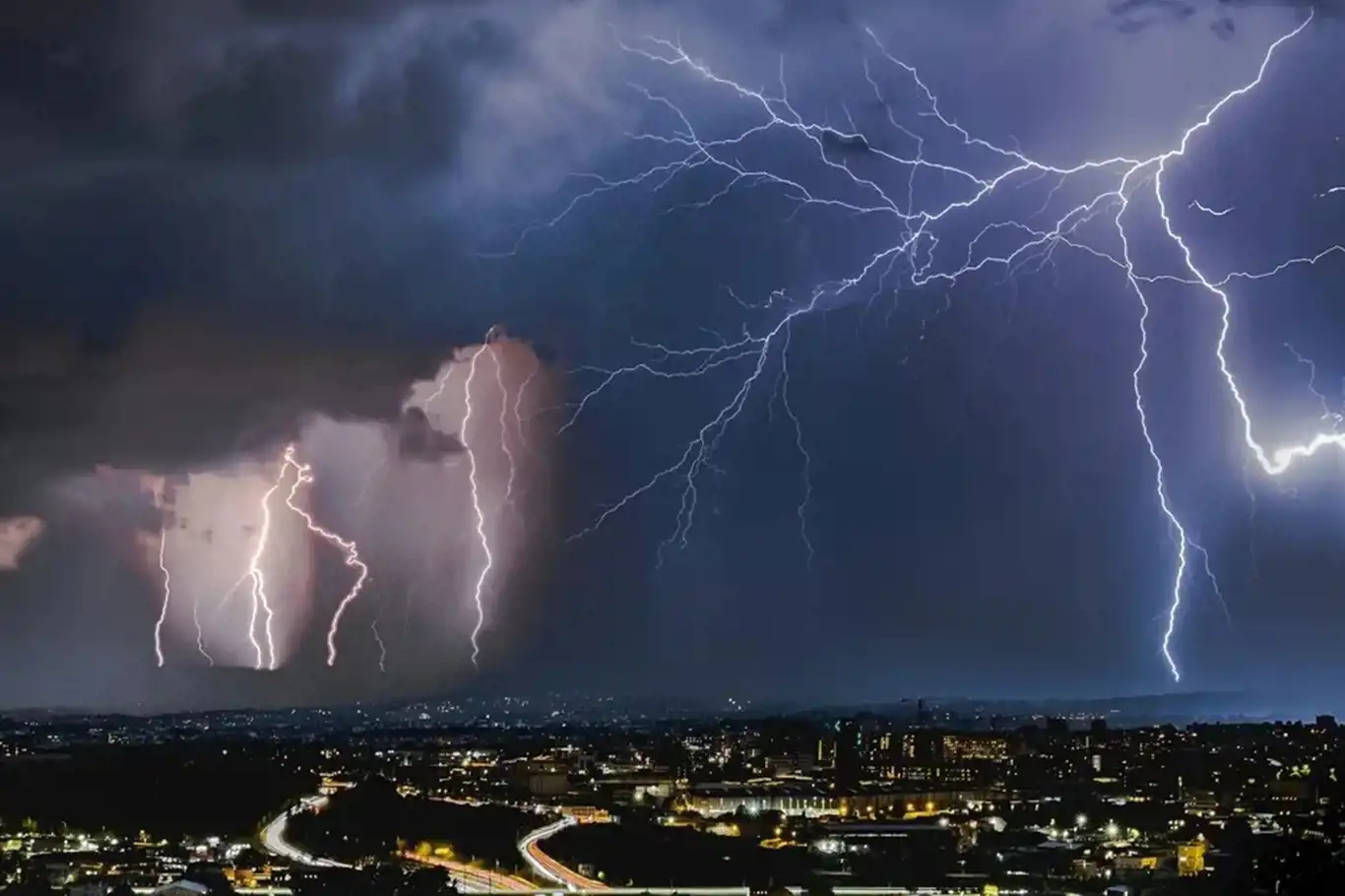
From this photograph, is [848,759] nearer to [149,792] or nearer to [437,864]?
[149,792]

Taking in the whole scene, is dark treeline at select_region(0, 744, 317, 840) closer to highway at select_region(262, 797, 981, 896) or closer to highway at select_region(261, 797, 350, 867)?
highway at select_region(261, 797, 350, 867)

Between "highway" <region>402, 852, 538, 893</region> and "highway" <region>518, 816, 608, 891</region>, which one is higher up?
"highway" <region>518, 816, 608, 891</region>

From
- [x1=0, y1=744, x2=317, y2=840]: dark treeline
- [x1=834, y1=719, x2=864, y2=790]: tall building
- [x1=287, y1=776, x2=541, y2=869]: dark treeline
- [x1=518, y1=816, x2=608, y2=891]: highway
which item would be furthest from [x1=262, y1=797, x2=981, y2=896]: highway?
[x1=834, y1=719, x2=864, y2=790]: tall building

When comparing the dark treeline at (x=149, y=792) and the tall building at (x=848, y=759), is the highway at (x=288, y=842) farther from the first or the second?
the tall building at (x=848, y=759)

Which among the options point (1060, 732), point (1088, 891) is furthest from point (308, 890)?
point (1060, 732)

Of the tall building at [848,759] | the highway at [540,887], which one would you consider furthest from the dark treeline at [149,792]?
the tall building at [848,759]

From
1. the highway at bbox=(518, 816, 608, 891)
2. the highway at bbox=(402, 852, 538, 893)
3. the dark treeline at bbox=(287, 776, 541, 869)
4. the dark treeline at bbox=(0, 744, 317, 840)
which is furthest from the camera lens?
the dark treeline at bbox=(0, 744, 317, 840)
